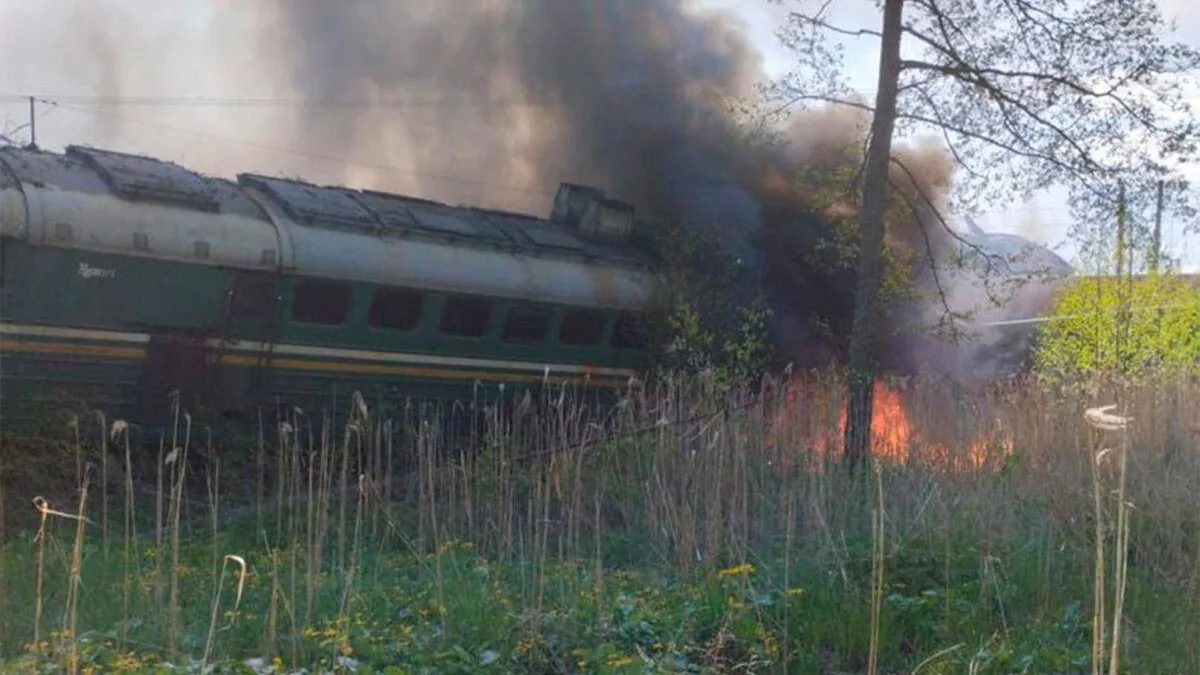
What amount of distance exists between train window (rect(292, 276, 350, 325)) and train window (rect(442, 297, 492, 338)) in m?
1.26

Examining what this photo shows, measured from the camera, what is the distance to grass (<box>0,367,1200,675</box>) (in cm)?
500

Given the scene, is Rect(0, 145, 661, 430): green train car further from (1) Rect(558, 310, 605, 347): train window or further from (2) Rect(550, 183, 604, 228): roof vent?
(2) Rect(550, 183, 604, 228): roof vent

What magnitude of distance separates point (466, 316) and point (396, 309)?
0.91 m

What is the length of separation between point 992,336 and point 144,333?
1248 cm

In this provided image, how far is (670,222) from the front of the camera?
54.6ft

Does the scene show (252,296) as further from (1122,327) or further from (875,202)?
(1122,327)

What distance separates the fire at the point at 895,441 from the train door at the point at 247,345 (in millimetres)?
5339

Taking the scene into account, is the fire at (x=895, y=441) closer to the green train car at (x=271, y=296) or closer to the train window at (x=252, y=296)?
the green train car at (x=271, y=296)

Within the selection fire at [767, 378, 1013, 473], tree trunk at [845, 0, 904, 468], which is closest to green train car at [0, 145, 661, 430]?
fire at [767, 378, 1013, 473]

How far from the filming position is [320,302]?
12898 mm

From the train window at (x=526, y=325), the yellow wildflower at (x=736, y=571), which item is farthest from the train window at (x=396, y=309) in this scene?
the yellow wildflower at (x=736, y=571)

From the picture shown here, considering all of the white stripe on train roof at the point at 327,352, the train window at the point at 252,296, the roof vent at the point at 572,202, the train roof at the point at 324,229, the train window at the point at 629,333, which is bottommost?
the white stripe on train roof at the point at 327,352

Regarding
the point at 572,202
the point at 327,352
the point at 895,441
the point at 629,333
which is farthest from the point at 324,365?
the point at 895,441

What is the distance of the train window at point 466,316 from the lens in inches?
548
